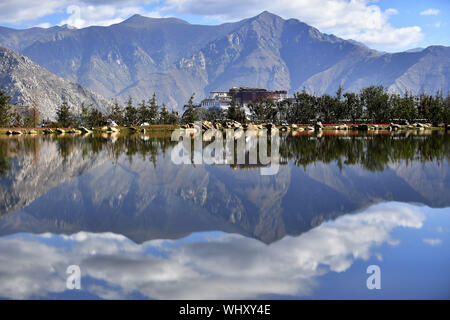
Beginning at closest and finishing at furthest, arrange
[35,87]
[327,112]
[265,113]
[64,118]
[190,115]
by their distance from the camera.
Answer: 1. [64,118]
2. [327,112]
3. [190,115]
4. [265,113]
5. [35,87]

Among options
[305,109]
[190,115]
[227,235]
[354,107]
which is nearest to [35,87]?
[190,115]

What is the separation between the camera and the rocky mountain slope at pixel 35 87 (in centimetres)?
15788

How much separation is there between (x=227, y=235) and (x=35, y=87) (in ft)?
573

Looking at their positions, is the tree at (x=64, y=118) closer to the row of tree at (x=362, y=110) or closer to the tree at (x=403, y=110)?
the row of tree at (x=362, y=110)

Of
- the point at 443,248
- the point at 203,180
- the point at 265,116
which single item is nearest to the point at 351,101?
the point at 265,116

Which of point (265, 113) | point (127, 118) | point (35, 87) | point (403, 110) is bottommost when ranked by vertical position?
point (127, 118)

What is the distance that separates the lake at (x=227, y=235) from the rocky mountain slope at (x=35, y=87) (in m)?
149

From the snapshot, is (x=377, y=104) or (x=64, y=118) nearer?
(x=64, y=118)

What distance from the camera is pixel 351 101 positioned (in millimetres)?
70375

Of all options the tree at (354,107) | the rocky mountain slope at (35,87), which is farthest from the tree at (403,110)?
the rocky mountain slope at (35,87)

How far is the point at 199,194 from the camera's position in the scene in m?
10.8

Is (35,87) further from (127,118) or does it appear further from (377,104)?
(377,104)

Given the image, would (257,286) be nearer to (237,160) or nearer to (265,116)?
(237,160)

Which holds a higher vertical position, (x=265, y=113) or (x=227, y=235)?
(x=265, y=113)
